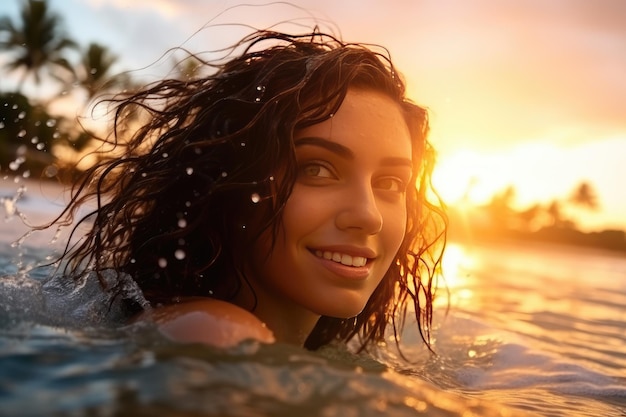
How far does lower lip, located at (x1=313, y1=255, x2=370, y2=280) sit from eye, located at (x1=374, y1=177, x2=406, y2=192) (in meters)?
0.35

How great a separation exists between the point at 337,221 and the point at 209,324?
752 mm

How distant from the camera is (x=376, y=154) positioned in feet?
8.54

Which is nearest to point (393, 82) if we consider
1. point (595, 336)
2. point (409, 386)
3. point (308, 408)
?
point (409, 386)

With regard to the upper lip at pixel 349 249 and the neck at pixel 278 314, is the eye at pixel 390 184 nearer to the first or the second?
the upper lip at pixel 349 249

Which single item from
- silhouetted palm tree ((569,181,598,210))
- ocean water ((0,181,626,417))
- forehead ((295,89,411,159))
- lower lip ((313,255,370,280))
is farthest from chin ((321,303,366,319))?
silhouetted palm tree ((569,181,598,210))

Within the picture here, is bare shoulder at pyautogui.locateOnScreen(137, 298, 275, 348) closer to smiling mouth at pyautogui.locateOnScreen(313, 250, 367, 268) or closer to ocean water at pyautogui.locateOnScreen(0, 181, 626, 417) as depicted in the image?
ocean water at pyautogui.locateOnScreen(0, 181, 626, 417)

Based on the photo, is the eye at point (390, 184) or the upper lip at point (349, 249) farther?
the eye at point (390, 184)

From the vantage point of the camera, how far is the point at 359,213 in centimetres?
245

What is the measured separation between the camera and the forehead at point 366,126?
8.40 ft

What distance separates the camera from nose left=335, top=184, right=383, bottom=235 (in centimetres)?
245

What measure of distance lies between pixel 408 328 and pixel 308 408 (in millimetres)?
3913

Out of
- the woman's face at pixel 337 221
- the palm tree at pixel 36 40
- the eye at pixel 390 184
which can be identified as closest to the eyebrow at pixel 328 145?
the woman's face at pixel 337 221

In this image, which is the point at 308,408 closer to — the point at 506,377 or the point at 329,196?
the point at 329,196

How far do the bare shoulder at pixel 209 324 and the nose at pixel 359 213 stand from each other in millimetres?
578
